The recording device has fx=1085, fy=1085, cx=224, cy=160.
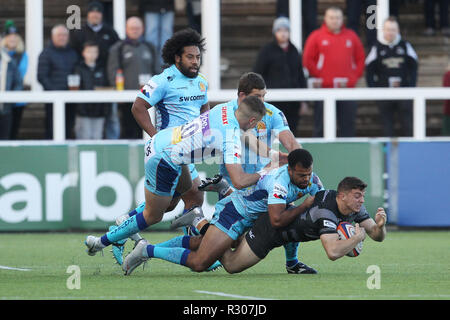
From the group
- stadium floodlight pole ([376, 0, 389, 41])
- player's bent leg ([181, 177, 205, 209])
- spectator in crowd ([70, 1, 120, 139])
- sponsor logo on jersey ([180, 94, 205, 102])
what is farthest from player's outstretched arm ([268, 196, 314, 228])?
stadium floodlight pole ([376, 0, 389, 41])

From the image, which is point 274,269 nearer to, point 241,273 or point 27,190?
point 241,273

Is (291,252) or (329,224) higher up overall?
(329,224)

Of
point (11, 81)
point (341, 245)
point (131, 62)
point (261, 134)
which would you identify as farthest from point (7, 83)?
point (341, 245)

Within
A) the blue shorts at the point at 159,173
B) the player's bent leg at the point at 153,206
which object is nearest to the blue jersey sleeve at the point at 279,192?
the blue shorts at the point at 159,173

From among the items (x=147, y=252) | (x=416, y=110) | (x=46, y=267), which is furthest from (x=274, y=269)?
(x=416, y=110)

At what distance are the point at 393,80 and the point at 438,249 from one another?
4119 millimetres

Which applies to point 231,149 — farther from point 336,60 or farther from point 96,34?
point 96,34

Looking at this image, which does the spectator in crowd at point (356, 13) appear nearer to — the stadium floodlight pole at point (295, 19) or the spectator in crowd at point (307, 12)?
the spectator in crowd at point (307, 12)

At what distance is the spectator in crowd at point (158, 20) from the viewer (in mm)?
16609

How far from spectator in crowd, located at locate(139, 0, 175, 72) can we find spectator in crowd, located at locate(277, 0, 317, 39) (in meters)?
1.90

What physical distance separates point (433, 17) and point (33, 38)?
735 centimetres

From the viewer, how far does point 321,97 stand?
15.9m

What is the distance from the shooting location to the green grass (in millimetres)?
8195

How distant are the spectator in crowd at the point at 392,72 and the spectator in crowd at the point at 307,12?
164 cm
